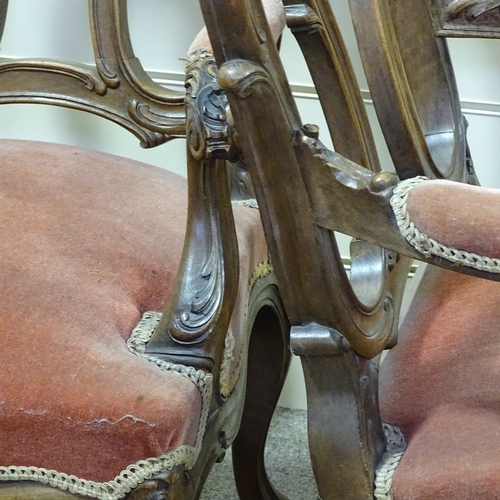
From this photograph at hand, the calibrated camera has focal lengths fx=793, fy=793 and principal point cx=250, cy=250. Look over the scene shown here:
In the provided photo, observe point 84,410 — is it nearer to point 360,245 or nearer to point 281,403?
point 360,245

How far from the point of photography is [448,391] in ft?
2.15

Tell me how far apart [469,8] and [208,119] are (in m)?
0.54

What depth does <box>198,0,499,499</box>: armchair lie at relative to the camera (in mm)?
541

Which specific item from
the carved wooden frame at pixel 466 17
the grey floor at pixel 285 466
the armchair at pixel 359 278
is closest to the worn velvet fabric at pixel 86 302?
the armchair at pixel 359 278

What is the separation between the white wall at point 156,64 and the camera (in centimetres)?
128

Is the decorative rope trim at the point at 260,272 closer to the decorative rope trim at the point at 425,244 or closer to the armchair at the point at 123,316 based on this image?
the armchair at the point at 123,316

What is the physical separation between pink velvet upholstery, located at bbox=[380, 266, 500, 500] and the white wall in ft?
1.80

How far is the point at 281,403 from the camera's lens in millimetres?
1604

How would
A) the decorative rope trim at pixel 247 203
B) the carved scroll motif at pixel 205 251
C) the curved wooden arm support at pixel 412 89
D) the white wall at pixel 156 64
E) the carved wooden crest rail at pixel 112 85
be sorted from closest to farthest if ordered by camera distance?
the carved scroll motif at pixel 205 251, the curved wooden arm support at pixel 412 89, the decorative rope trim at pixel 247 203, the carved wooden crest rail at pixel 112 85, the white wall at pixel 156 64

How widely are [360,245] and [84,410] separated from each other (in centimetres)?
33

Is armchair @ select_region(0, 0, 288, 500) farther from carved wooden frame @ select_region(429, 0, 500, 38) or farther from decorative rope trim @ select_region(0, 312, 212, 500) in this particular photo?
carved wooden frame @ select_region(429, 0, 500, 38)

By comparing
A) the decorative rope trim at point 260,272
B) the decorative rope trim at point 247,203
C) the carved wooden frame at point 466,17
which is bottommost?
the decorative rope trim at point 260,272

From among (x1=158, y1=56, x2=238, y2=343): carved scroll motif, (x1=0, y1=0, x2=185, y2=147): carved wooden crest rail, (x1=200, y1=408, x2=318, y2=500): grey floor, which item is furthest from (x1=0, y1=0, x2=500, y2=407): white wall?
(x1=158, y1=56, x2=238, y2=343): carved scroll motif

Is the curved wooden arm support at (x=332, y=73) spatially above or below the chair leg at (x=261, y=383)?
above
